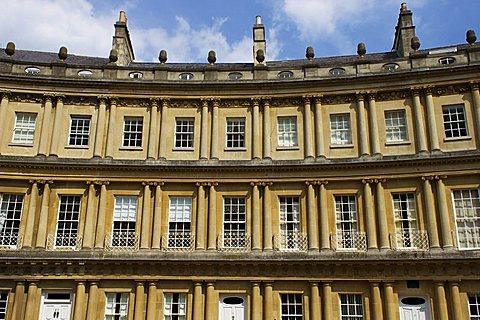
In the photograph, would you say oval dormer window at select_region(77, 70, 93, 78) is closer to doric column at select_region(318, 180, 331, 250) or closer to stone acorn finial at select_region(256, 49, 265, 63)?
stone acorn finial at select_region(256, 49, 265, 63)

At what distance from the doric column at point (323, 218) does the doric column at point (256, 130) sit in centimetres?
302

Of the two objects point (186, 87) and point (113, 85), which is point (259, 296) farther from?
point (113, 85)

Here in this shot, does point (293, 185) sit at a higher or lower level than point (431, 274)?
higher

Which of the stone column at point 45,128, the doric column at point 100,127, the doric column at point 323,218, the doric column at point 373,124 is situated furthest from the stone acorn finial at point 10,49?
the doric column at point 373,124

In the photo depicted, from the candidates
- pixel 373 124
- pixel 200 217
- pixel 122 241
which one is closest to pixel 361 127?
pixel 373 124

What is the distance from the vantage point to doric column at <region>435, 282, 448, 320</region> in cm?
1834

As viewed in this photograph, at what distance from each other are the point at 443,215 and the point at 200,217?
31.7ft

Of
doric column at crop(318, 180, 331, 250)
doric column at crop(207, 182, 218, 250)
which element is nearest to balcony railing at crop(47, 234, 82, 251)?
Result: doric column at crop(207, 182, 218, 250)

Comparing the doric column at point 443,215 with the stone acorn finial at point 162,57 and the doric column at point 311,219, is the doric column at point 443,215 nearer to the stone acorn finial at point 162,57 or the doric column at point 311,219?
the doric column at point 311,219

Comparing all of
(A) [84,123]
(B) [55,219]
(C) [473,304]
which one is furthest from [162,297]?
(C) [473,304]

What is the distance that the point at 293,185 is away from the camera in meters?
20.9

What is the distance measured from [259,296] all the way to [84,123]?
10.6m

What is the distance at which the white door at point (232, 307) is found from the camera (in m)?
19.5

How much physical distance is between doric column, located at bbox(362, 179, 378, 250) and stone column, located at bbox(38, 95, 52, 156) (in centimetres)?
1347
